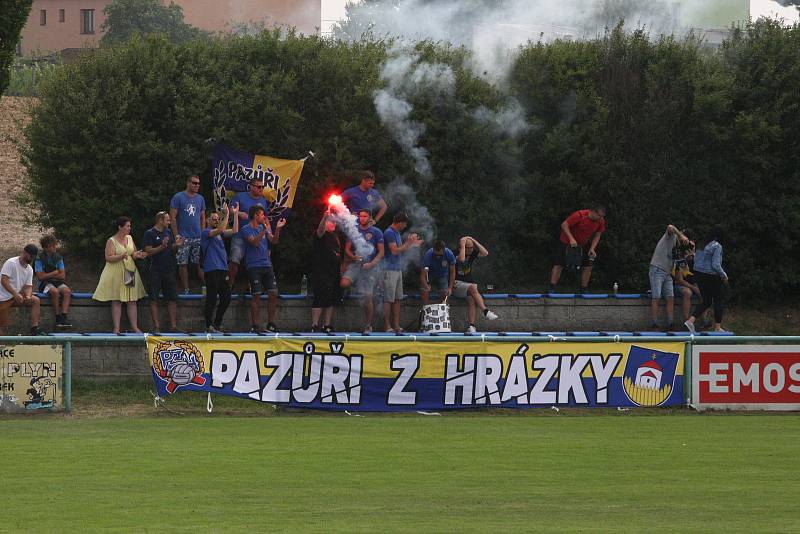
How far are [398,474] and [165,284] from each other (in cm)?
853

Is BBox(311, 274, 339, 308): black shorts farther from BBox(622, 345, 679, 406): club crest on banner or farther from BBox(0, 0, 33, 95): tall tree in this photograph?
BBox(0, 0, 33, 95): tall tree

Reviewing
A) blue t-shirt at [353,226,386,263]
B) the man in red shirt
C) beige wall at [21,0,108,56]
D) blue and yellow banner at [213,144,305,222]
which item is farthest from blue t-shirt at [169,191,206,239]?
beige wall at [21,0,108,56]

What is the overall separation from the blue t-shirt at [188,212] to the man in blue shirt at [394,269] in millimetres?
3061

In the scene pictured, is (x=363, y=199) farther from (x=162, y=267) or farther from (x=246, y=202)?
(x=162, y=267)

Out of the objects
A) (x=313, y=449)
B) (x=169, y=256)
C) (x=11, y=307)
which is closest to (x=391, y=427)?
(x=313, y=449)

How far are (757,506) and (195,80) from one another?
15.4m

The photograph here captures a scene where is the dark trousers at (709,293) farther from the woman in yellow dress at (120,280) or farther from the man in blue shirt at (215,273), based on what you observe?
the woman in yellow dress at (120,280)

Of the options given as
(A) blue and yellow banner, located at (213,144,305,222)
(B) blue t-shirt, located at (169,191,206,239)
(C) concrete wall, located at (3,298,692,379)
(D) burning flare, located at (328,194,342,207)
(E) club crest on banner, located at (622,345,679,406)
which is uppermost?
(A) blue and yellow banner, located at (213,144,305,222)

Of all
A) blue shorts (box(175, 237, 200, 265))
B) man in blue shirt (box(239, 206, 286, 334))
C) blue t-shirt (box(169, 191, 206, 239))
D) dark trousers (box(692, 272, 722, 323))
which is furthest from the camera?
dark trousers (box(692, 272, 722, 323))

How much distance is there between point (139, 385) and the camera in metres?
17.5

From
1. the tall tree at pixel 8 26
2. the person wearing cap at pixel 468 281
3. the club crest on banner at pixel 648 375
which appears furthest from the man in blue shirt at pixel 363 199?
the tall tree at pixel 8 26

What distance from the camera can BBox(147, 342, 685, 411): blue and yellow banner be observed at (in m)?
16.4

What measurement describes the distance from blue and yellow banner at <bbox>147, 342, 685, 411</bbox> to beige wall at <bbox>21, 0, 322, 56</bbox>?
23531 millimetres

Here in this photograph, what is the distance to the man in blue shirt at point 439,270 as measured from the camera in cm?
2044
